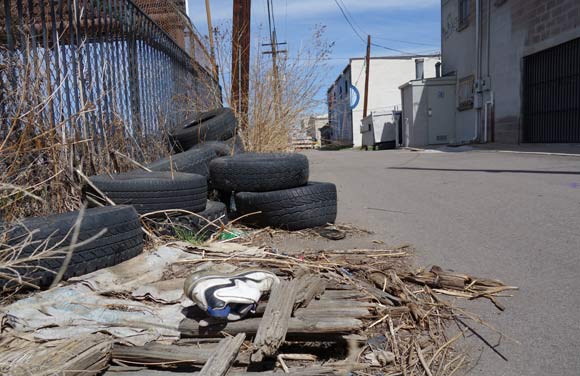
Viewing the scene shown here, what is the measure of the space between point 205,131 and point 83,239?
4208mm

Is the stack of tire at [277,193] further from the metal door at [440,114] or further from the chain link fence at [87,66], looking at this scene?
the metal door at [440,114]

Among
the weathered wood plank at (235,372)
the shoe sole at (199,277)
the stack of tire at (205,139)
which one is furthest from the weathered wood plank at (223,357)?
the stack of tire at (205,139)

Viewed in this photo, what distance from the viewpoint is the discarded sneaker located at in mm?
2270

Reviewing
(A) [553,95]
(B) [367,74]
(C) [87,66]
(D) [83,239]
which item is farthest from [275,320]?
(B) [367,74]

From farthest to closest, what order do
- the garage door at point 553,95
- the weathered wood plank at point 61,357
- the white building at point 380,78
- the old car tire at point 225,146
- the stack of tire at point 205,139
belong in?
1. the white building at point 380,78
2. the garage door at point 553,95
3. the old car tire at point 225,146
4. the stack of tire at point 205,139
5. the weathered wood plank at point 61,357

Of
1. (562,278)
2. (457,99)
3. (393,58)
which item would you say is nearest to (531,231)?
(562,278)

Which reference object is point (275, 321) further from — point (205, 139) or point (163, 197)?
point (205, 139)

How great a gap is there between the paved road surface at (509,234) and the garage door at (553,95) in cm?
694

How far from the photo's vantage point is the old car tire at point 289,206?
4.82 m

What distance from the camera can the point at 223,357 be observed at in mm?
1945

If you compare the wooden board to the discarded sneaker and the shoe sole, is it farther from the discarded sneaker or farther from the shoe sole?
the shoe sole

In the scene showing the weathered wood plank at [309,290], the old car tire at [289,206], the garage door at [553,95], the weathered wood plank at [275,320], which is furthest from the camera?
the garage door at [553,95]

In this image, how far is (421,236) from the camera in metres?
4.58

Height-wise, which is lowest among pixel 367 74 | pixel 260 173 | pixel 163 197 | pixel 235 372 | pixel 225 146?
pixel 235 372
